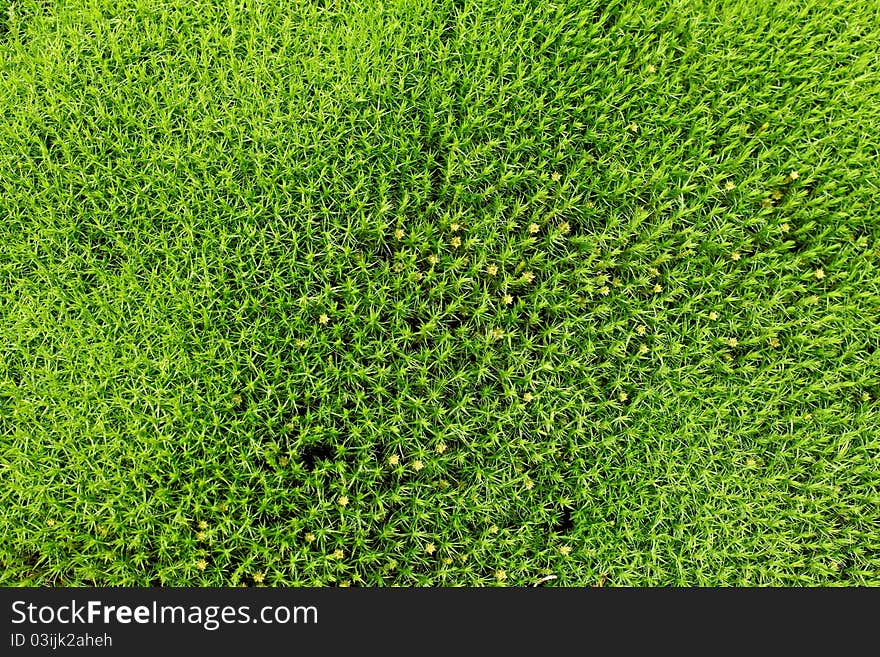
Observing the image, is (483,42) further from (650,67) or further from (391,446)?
(391,446)

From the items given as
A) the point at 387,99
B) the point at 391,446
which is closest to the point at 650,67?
the point at 387,99

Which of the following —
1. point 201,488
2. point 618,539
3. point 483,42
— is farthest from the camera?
point 483,42

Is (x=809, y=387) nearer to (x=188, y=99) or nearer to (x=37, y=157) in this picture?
(x=188, y=99)

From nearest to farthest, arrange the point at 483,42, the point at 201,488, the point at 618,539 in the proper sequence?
the point at 201,488, the point at 618,539, the point at 483,42

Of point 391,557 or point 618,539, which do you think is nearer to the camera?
point 391,557

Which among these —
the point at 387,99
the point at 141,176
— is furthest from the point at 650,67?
the point at 141,176

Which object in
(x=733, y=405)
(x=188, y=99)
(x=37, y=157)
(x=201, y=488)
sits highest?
(x=188, y=99)

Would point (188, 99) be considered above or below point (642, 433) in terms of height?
above
